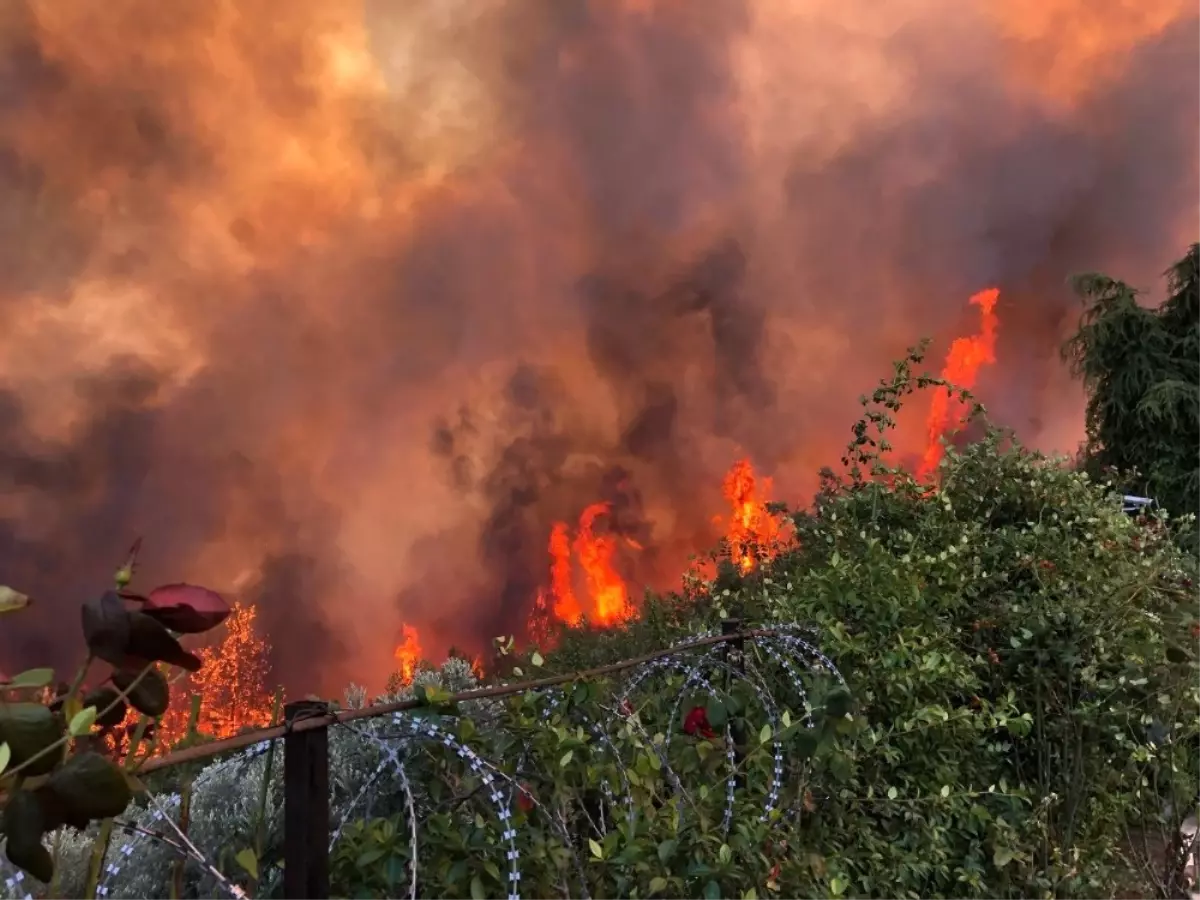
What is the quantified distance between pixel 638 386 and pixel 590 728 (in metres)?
9.99

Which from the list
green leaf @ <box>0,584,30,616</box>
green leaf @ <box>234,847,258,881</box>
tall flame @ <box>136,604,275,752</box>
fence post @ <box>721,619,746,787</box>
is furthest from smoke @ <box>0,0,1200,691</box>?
green leaf @ <box>0,584,30,616</box>

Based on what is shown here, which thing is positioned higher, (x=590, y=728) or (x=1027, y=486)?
(x=1027, y=486)

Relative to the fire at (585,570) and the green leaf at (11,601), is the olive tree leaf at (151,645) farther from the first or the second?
the fire at (585,570)

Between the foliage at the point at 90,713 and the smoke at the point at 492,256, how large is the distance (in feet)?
12.9

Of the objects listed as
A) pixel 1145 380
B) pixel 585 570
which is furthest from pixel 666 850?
pixel 1145 380

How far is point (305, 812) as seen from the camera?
1149 mm

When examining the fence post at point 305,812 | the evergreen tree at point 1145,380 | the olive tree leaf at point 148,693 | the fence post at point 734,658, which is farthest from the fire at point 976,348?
the olive tree leaf at point 148,693

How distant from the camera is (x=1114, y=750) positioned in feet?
9.82

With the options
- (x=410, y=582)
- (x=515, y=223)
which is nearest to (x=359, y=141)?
(x=515, y=223)

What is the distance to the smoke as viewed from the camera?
6.22 metres

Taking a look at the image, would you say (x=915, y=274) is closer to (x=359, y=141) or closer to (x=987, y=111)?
(x=987, y=111)

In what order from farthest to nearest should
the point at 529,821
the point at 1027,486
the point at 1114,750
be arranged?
1. the point at 1027,486
2. the point at 1114,750
3. the point at 529,821

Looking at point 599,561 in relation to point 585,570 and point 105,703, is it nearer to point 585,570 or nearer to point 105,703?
point 585,570

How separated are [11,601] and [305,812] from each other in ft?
2.03
